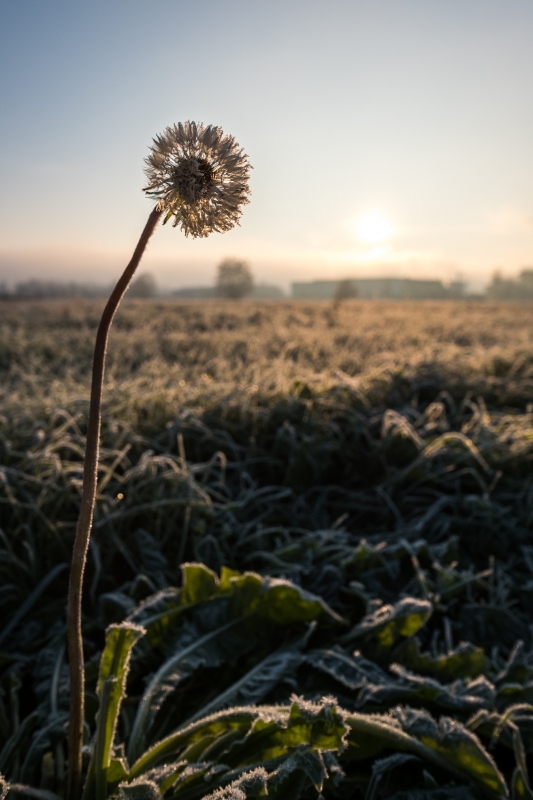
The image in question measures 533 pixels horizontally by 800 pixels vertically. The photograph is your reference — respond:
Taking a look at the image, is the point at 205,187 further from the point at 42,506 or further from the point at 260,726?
the point at 42,506

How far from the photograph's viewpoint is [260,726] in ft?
4.00

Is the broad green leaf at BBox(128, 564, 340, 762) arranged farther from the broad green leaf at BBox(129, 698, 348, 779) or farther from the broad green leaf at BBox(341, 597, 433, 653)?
the broad green leaf at BBox(129, 698, 348, 779)

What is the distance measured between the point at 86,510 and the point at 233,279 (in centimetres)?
6071

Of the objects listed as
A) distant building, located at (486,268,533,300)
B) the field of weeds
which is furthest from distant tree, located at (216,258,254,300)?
the field of weeds

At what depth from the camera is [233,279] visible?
2371 inches

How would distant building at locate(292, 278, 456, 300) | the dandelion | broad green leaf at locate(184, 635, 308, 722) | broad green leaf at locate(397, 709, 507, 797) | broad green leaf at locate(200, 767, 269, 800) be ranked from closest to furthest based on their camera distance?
the dandelion < broad green leaf at locate(200, 767, 269, 800) < broad green leaf at locate(397, 709, 507, 797) < broad green leaf at locate(184, 635, 308, 722) < distant building at locate(292, 278, 456, 300)

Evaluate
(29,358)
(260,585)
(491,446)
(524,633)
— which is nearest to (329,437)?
(491,446)

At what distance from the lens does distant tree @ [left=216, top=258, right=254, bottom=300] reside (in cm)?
5925

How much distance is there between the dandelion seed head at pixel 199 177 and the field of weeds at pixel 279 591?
862 millimetres

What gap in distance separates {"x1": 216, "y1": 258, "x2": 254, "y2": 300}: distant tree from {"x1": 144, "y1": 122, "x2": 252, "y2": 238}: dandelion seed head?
58662 mm

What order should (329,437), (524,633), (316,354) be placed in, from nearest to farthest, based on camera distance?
(524,633) → (329,437) → (316,354)

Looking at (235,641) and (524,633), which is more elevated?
(235,641)

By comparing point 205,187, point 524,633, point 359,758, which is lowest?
point 524,633

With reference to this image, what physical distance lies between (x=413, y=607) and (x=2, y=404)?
273 centimetres
